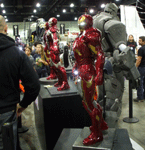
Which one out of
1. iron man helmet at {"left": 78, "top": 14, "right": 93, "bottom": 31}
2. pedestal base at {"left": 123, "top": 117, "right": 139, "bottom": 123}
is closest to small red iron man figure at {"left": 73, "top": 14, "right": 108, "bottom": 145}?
iron man helmet at {"left": 78, "top": 14, "right": 93, "bottom": 31}

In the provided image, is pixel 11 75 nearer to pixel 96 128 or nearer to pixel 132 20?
pixel 96 128

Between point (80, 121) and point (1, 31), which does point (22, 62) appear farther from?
point (80, 121)

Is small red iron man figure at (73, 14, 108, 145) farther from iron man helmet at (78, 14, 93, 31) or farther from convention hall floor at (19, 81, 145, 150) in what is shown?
convention hall floor at (19, 81, 145, 150)

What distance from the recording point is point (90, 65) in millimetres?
2074

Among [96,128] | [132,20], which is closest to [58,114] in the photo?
[96,128]

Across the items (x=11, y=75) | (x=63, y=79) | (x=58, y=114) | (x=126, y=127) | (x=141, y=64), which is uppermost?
(x=11, y=75)

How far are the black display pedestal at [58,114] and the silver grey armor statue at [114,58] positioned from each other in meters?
0.49

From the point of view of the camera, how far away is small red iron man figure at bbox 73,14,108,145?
6.59 ft

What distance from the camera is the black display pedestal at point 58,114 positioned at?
2949mm

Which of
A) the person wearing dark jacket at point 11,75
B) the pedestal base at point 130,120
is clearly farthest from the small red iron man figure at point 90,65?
the pedestal base at point 130,120

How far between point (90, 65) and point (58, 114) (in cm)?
127

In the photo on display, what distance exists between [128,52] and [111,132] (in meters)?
1.12

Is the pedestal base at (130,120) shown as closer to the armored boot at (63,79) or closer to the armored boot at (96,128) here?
the armored boot at (63,79)

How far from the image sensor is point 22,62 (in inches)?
62.6
